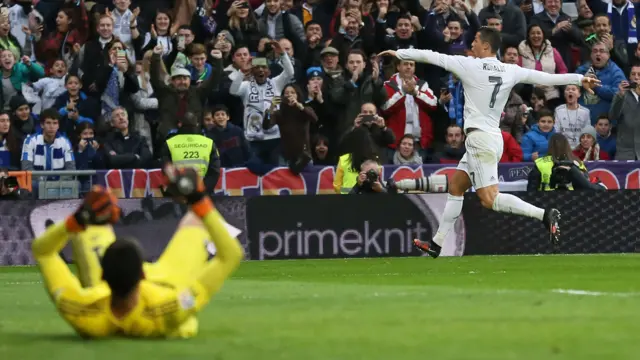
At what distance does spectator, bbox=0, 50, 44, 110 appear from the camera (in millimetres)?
21781

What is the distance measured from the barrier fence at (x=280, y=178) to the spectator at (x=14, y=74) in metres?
2.39

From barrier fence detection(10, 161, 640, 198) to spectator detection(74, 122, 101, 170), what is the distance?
71 cm

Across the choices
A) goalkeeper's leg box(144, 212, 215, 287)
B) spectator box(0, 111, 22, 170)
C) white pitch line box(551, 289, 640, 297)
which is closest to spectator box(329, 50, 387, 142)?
spectator box(0, 111, 22, 170)

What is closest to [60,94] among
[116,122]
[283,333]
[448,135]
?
[116,122]

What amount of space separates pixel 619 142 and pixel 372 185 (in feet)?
14.8

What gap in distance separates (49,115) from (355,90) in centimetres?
473

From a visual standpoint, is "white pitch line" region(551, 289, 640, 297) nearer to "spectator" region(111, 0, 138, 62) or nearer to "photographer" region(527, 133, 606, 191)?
"photographer" region(527, 133, 606, 191)

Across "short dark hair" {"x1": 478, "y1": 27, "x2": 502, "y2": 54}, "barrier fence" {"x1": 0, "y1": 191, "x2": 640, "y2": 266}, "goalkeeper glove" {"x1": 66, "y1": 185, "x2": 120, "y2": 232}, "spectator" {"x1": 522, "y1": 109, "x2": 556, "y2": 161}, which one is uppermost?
"short dark hair" {"x1": 478, "y1": 27, "x2": 502, "y2": 54}

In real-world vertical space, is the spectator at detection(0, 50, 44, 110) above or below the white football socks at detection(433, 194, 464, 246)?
above

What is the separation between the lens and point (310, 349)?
789 cm

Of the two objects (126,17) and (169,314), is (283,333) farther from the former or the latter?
(126,17)

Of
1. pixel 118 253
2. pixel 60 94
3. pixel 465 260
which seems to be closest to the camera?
pixel 118 253

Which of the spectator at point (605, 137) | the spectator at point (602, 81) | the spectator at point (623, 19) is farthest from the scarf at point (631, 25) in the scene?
the spectator at point (605, 137)

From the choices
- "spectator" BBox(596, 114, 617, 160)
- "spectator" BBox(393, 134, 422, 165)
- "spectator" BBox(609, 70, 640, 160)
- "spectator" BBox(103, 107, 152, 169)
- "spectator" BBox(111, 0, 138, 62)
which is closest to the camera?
"spectator" BBox(103, 107, 152, 169)
